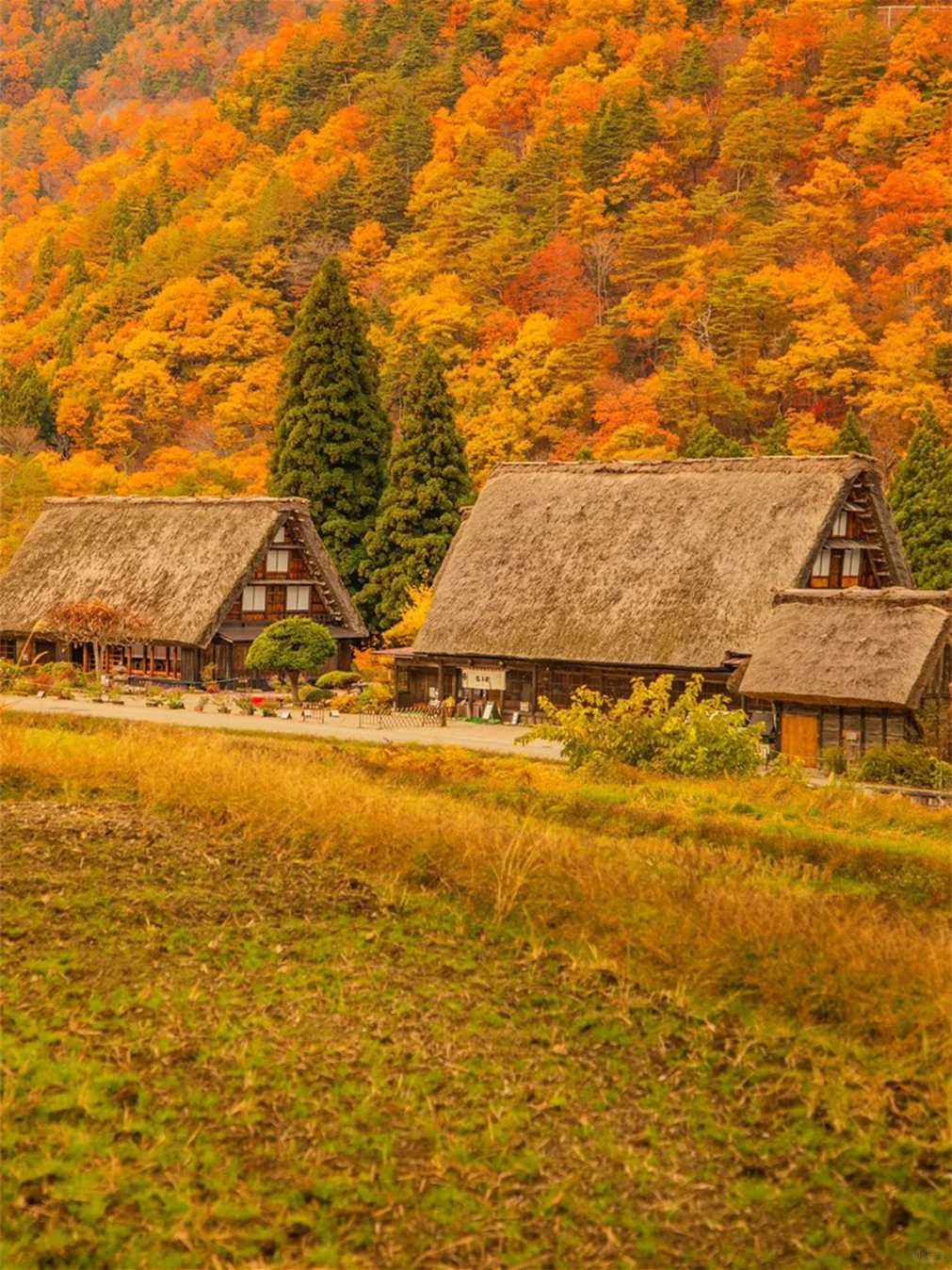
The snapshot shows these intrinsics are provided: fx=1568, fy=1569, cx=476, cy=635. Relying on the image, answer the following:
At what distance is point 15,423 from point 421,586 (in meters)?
37.3

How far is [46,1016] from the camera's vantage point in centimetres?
1038

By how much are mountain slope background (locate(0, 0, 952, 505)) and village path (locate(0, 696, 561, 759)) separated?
58.1 ft


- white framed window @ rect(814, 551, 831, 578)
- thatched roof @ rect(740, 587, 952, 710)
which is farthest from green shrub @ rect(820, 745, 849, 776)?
white framed window @ rect(814, 551, 831, 578)

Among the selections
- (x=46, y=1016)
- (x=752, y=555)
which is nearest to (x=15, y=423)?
(x=752, y=555)

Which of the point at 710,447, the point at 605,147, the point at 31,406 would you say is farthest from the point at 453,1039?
the point at 605,147

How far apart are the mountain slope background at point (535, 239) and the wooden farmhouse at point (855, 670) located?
65.8ft

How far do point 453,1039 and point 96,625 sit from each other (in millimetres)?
31096

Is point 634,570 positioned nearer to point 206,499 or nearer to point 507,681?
point 507,681

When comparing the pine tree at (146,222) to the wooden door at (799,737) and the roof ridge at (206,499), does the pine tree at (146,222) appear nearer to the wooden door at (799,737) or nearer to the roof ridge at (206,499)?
the roof ridge at (206,499)

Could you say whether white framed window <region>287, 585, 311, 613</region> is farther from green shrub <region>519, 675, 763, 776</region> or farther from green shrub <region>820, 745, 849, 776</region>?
green shrub <region>519, 675, 763, 776</region>

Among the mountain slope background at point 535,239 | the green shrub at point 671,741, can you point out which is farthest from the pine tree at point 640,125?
the green shrub at point 671,741

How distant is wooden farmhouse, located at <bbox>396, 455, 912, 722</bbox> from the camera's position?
3272 centimetres

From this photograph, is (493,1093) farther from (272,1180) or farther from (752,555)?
(752,555)

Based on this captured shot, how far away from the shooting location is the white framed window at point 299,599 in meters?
43.1
